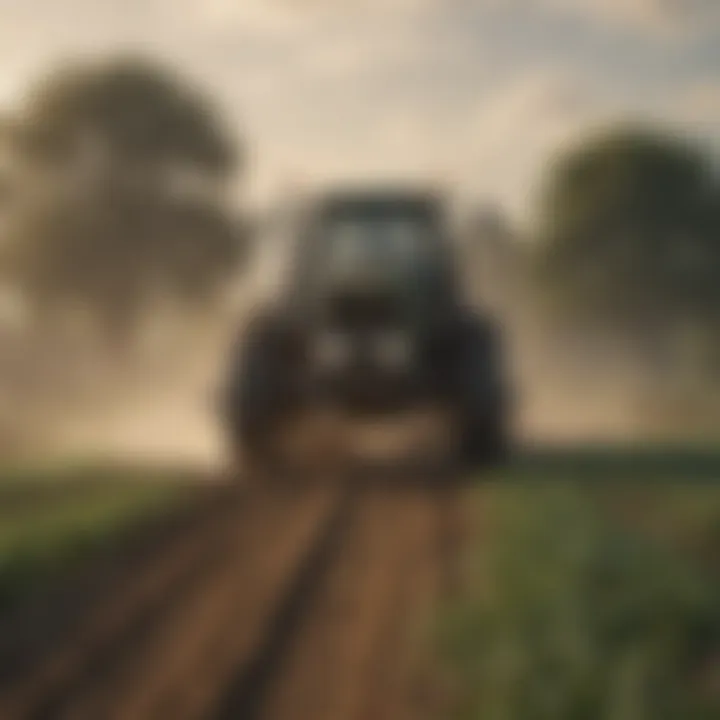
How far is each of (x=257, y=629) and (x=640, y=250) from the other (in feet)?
11.3

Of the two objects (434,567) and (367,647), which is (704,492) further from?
(367,647)

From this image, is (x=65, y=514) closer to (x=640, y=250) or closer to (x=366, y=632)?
(x=366, y=632)

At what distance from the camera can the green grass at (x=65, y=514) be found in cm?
477

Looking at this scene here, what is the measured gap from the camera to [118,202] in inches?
223

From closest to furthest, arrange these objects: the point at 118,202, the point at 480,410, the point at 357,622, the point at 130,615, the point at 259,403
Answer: the point at 357,622, the point at 130,615, the point at 118,202, the point at 259,403, the point at 480,410

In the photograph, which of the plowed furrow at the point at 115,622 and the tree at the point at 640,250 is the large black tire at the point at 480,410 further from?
the plowed furrow at the point at 115,622

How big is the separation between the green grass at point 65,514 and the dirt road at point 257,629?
239mm

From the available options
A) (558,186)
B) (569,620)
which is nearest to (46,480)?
(558,186)

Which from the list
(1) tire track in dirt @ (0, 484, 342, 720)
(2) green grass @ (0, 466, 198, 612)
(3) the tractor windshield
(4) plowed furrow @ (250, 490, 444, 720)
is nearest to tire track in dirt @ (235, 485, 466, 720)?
(4) plowed furrow @ (250, 490, 444, 720)

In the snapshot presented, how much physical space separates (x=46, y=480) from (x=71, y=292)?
1.33 metres

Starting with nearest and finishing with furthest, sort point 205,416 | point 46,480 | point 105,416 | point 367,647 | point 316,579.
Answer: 1. point 367,647
2. point 316,579
3. point 105,416
4. point 46,480
5. point 205,416

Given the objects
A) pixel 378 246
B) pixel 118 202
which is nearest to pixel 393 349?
pixel 378 246

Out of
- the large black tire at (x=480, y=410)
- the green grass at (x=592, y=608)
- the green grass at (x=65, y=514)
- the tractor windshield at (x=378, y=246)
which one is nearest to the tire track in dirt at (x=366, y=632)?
the green grass at (x=592, y=608)

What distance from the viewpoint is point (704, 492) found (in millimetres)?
6137
